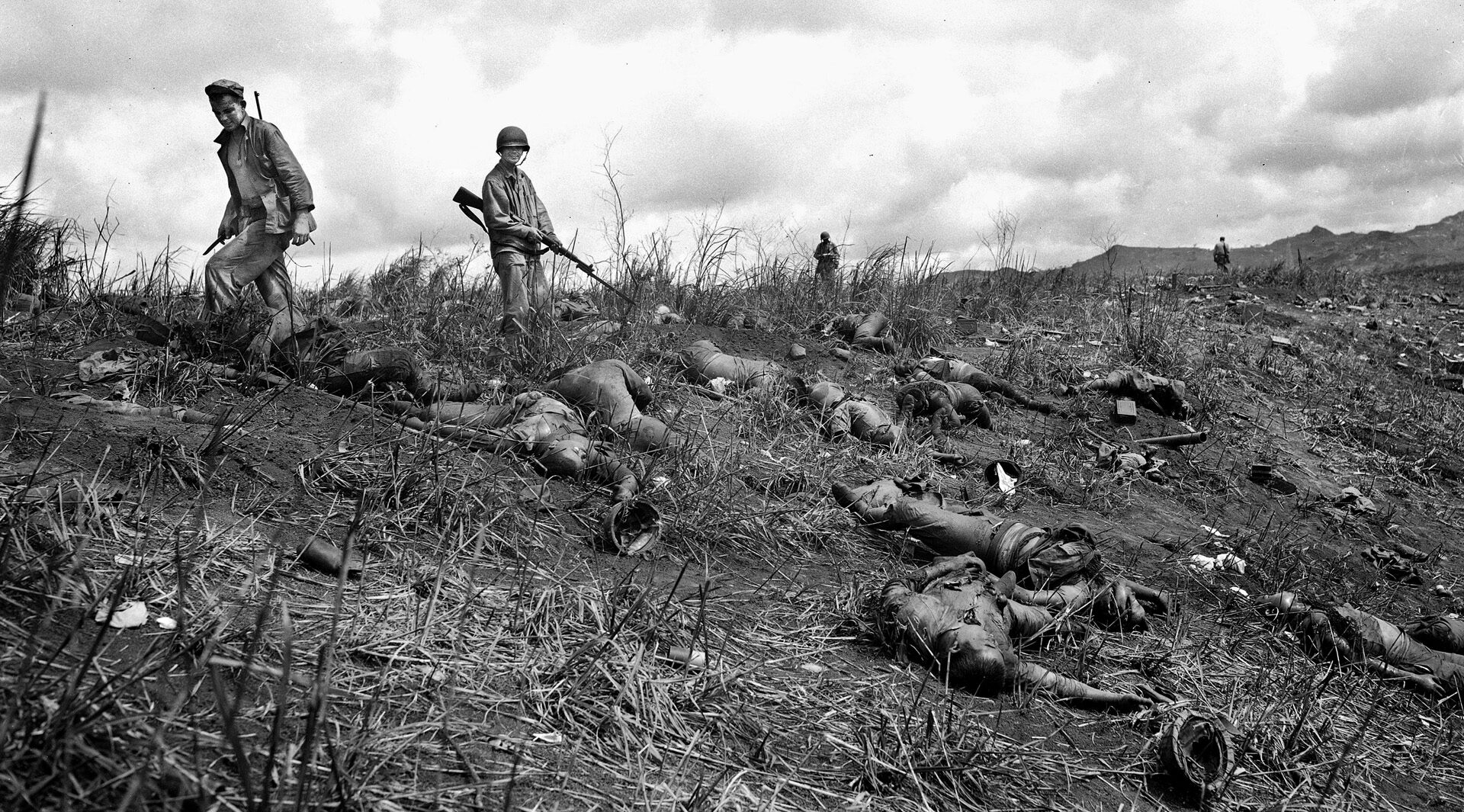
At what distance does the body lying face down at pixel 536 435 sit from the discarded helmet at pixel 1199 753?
5.63ft

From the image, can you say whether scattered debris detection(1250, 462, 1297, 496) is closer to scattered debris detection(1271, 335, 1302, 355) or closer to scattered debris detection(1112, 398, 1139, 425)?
scattered debris detection(1112, 398, 1139, 425)

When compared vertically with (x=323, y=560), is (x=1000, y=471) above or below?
below

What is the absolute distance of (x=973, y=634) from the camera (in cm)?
255

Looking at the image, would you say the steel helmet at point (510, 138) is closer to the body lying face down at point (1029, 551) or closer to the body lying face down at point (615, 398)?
the body lying face down at point (615, 398)

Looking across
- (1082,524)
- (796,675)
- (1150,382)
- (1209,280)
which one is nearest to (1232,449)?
(1150,382)

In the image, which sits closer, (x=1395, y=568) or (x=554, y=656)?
(x=554, y=656)

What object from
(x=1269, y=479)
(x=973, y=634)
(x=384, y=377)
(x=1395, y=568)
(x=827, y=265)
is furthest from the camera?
(x=827, y=265)

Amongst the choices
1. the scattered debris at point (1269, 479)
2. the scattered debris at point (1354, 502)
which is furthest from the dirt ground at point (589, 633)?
the scattered debris at point (1269, 479)

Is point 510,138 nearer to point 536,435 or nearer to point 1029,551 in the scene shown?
point 536,435

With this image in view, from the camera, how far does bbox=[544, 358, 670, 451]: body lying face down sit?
370 centimetres

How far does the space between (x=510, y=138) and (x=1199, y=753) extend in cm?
525

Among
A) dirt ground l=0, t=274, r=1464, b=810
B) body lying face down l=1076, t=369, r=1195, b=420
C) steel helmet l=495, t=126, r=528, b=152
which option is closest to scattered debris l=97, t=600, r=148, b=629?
dirt ground l=0, t=274, r=1464, b=810

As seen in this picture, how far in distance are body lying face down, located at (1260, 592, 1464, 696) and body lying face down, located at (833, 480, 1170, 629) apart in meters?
0.50

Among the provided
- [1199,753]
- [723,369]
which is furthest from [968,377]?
[1199,753]
